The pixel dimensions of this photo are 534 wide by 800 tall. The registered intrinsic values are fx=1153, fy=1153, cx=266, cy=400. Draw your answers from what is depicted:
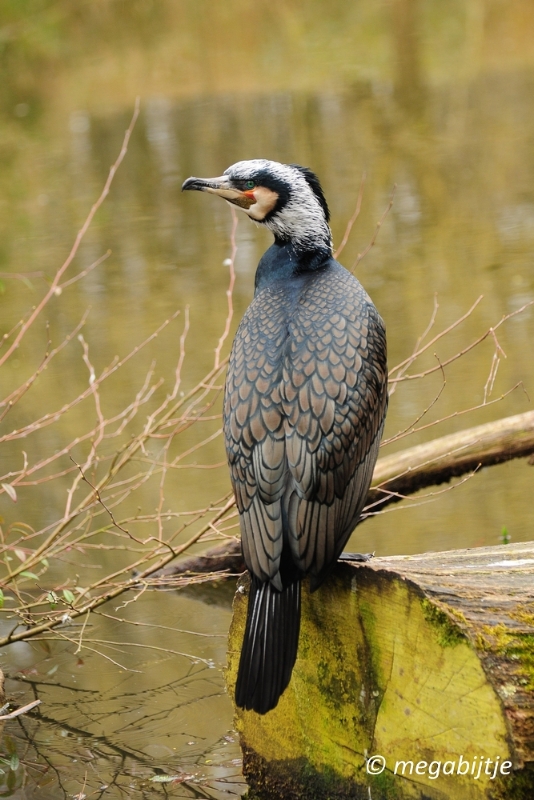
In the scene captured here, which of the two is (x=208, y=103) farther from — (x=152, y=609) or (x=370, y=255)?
(x=152, y=609)

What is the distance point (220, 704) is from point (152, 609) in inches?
31.7

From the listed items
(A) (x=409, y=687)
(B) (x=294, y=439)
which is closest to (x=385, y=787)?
(A) (x=409, y=687)

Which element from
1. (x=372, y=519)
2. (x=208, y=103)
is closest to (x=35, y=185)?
(x=208, y=103)

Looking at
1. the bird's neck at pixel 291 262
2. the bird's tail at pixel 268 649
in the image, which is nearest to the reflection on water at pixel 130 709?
the bird's tail at pixel 268 649

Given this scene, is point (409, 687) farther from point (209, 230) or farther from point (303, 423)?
point (209, 230)

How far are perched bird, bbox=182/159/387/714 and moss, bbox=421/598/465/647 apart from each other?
268mm

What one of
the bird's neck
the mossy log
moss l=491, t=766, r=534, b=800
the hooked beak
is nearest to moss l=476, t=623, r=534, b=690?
the mossy log

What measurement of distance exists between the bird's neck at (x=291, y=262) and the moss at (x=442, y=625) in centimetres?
110

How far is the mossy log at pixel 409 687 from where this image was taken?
2426mm

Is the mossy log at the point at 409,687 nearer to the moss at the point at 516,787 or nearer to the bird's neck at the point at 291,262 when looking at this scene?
the moss at the point at 516,787

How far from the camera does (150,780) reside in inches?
129

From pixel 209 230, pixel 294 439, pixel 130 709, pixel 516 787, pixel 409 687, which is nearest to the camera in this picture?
pixel 516 787

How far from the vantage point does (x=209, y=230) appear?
1016 centimetres

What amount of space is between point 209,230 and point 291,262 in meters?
7.02
